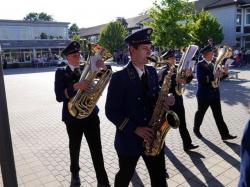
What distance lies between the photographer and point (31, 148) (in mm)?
6754

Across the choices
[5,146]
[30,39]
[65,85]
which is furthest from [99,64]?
[30,39]

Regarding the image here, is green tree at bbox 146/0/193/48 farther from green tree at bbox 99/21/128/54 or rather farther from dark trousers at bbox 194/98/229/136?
green tree at bbox 99/21/128/54

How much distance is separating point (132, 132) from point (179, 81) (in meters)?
2.82

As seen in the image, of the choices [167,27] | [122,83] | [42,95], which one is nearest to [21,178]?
[122,83]

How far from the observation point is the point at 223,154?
583cm

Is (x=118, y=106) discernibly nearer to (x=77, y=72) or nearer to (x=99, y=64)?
(x=99, y=64)

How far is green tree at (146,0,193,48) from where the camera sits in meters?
24.0

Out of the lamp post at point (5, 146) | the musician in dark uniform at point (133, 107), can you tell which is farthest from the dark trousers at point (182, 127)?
the lamp post at point (5, 146)

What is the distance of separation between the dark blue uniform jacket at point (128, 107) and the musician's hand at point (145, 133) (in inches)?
3.3

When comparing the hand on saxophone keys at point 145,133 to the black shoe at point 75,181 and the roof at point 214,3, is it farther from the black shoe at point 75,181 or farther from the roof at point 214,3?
the roof at point 214,3

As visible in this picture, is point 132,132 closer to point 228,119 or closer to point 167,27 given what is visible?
point 228,119

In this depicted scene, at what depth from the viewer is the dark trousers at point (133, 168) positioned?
3.39 metres

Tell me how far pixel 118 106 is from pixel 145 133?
0.44 m

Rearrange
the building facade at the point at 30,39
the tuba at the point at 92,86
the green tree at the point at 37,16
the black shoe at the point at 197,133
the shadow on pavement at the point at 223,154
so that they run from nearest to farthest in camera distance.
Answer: the tuba at the point at 92,86, the shadow on pavement at the point at 223,154, the black shoe at the point at 197,133, the building facade at the point at 30,39, the green tree at the point at 37,16
